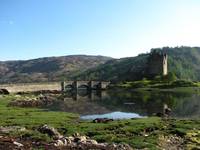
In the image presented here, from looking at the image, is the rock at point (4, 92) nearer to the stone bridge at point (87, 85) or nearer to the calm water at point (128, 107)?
the calm water at point (128, 107)

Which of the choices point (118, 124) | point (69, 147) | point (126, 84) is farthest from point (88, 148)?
point (126, 84)

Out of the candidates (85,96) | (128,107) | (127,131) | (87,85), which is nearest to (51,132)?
(127,131)

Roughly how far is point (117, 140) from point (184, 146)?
5.11 metres

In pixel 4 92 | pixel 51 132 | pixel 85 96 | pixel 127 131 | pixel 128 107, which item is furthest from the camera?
pixel 85 96

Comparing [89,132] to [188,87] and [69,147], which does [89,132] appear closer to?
[69,147]

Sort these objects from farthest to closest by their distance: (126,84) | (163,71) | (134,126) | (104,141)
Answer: (163,71)
(126,84)
(134,126)
(104,141)

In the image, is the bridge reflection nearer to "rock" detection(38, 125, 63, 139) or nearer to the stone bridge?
the stone bridge

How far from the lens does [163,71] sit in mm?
198250

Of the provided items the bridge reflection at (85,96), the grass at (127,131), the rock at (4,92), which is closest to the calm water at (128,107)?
the bridge reflection at (85,96)

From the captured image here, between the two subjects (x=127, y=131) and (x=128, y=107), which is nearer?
(x=127, y=131)

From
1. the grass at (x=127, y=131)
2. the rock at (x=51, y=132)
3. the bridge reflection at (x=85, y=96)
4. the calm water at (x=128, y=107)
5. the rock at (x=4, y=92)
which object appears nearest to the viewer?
the grass at (x=127, y=131)

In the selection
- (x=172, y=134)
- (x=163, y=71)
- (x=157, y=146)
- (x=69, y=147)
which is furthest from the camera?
(x=163, y=71)

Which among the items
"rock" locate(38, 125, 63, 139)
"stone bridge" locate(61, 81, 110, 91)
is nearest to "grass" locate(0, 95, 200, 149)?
"rock" locate(38, 125, 63, 139)

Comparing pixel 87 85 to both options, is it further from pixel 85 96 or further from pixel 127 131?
pixel 127 131
